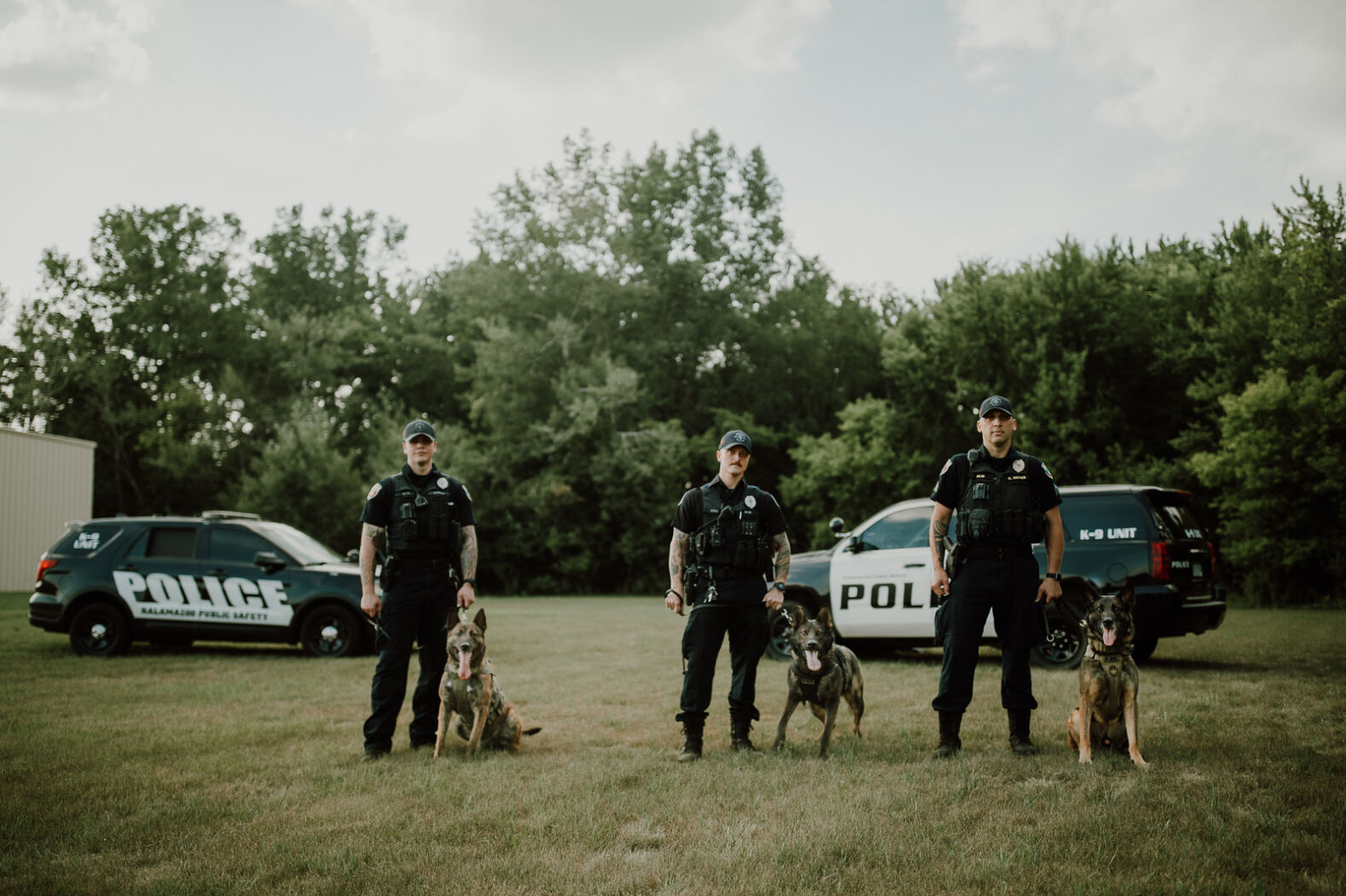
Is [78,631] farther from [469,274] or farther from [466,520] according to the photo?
[469,274]

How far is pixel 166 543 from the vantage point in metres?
10.5

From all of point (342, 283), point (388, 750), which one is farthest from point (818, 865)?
point (342, 283)

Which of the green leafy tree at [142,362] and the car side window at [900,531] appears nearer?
the car side window at [900,531]

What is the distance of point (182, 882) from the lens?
3.33 meters

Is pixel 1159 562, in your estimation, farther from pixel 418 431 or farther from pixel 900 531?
pixel 418 431

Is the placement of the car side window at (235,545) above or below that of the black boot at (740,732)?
above

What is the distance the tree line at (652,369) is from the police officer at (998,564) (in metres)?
17.9

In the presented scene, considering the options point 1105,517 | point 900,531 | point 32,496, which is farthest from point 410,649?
point 32,496

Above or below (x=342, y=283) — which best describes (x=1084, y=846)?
below

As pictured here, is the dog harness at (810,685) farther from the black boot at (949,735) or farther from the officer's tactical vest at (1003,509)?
the officer's tactical vest at (1003,509)

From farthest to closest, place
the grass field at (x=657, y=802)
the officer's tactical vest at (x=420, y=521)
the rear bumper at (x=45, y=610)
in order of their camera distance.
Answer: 1. the rear bumper at (x=45, y=610)
2. the officer's tactical vest at (x=420, y=521)
3. the grass field at (x=657, y=802)

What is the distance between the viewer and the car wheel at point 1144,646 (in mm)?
8719

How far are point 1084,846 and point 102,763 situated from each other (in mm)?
5370

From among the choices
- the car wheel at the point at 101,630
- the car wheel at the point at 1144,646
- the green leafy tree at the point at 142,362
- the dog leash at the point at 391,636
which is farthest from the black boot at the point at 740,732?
the green leafy tree at the point at 142,362
